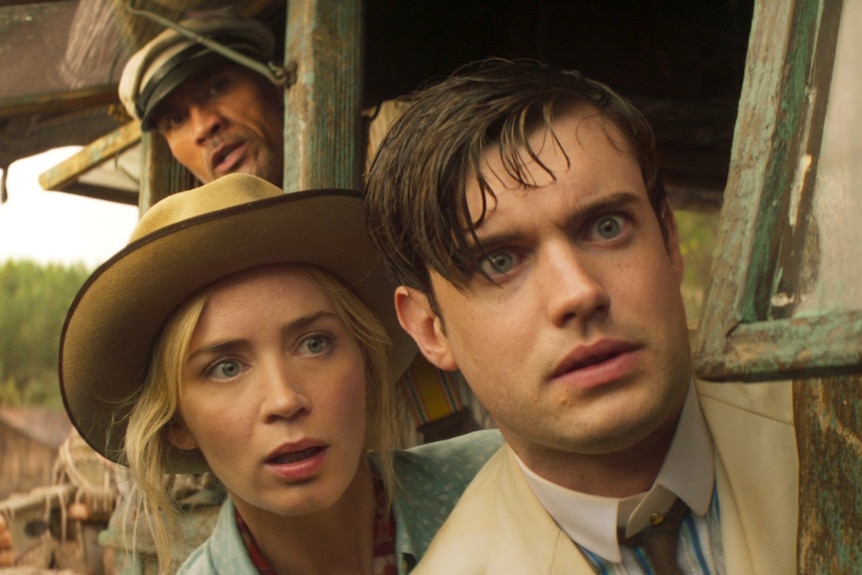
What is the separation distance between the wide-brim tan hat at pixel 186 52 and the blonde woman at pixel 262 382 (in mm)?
1085

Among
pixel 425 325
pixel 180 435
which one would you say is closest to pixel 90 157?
pixel 180 435

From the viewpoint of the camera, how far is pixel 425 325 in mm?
1770

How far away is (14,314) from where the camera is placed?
1761cm

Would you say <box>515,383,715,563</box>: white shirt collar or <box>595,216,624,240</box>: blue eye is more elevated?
<box>595,216,624,240</box>: blue eye

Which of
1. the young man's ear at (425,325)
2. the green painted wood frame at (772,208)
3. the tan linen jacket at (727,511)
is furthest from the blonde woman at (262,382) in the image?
the green painted wood frame at (772,208)

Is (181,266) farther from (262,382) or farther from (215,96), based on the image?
(215,96)

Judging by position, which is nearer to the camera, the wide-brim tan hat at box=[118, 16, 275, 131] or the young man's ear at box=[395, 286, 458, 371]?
the young man's ear at box=[395, 286, 458, 371]

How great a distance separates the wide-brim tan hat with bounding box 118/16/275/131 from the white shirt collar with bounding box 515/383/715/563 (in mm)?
2086

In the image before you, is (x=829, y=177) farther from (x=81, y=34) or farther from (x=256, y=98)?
(x=81, y=34)

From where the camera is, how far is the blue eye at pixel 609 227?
4.87ft

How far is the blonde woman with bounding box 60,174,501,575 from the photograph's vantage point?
1.99 metres

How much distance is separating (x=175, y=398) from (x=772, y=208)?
1369 millimetres

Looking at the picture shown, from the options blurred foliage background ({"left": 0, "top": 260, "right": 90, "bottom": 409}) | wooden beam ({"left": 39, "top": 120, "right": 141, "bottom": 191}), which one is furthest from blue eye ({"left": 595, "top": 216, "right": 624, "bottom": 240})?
blurred foliage background ({"left": 0, "top": 260, "right": 90, "bottom": 409})

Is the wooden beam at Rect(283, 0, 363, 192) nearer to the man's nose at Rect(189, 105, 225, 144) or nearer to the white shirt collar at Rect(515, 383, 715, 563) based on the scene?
the man's nose at Rect(189, 105, 225, 144)
